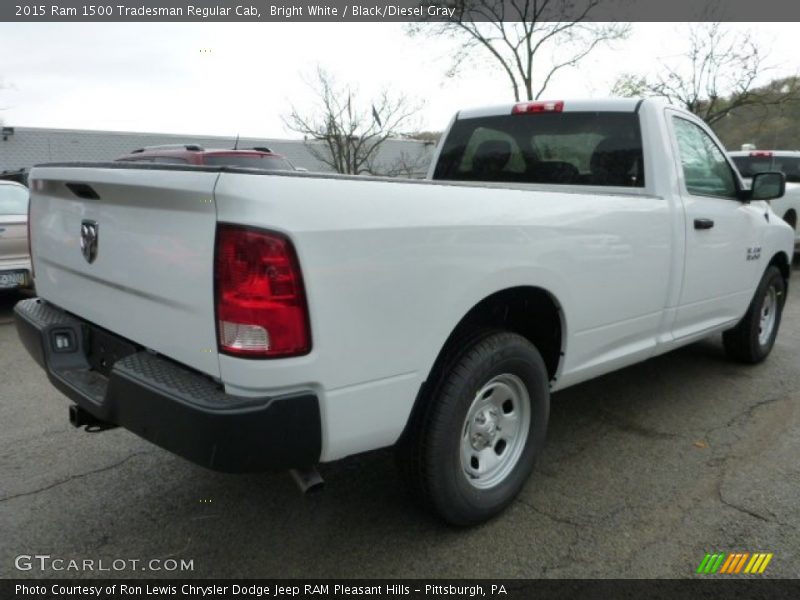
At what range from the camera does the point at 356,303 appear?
1.94m

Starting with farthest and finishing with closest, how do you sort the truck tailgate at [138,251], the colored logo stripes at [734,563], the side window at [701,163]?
the side window at [701,163] → the colored logo stripes at [734,563] → the truck tailgate at [138,251]

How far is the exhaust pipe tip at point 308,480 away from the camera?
6.84ft

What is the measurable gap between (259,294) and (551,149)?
2.64m

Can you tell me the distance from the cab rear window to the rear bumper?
8.33 feet

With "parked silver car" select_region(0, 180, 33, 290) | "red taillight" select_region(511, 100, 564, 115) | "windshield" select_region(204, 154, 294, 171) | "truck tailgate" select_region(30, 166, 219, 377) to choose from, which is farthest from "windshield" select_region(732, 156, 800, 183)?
"truck tailgate" select_region(30, 166, 219, 377)

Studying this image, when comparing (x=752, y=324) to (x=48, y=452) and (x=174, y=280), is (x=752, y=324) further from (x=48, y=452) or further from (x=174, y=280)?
(x=48, y=452)

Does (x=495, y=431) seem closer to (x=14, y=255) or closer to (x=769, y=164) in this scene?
(x=14, y=255)

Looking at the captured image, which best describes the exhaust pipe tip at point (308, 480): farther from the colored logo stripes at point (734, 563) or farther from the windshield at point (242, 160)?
the windshield at point (242, 160)

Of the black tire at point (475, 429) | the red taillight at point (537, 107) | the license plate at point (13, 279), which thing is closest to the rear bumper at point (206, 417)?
the black tire at point (475, 429)

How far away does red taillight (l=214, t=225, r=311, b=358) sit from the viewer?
1.80m

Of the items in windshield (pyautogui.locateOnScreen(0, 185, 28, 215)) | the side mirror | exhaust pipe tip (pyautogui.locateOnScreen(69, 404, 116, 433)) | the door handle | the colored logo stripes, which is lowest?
the colored logo stripes

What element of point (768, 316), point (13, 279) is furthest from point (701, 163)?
point (13, 279)

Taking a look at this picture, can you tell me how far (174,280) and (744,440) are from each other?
3184 mm

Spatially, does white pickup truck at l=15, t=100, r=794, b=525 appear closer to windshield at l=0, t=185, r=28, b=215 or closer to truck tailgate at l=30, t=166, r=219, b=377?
truck tailgate at l=30, t=166, r=219, b=377
